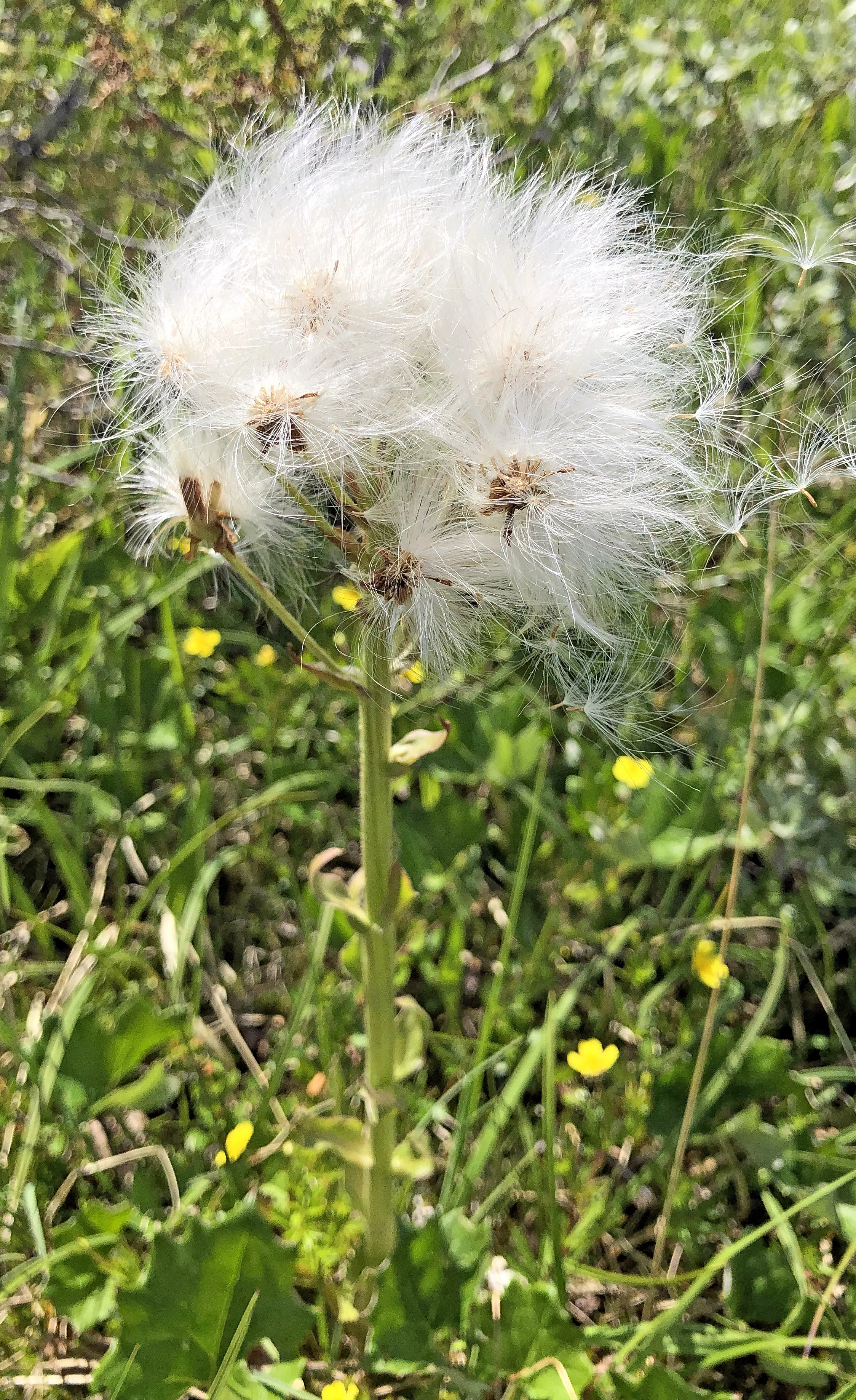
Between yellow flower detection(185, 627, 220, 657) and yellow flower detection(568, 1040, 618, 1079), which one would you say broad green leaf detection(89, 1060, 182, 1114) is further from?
yellow flower detection(185, 627, 220, 657)

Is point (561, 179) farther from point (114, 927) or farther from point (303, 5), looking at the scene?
point (114, 927)

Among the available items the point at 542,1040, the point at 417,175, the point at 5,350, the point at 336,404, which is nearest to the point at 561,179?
the point at 417,175

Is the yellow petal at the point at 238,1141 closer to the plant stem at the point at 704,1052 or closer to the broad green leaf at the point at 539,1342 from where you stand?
the broad green leaf at the point at 539,1342

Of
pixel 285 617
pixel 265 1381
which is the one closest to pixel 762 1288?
pixel 265 1381

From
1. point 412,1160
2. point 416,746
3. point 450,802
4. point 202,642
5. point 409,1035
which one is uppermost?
point 416,746

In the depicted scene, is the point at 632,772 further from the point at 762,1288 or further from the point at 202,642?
the point at 202,642

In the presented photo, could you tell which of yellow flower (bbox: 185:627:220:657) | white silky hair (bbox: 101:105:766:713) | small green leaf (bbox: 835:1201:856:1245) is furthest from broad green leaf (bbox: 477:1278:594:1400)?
yellow flower (bbox: 185:627:220:657)

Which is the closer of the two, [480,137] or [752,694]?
[752,694]
